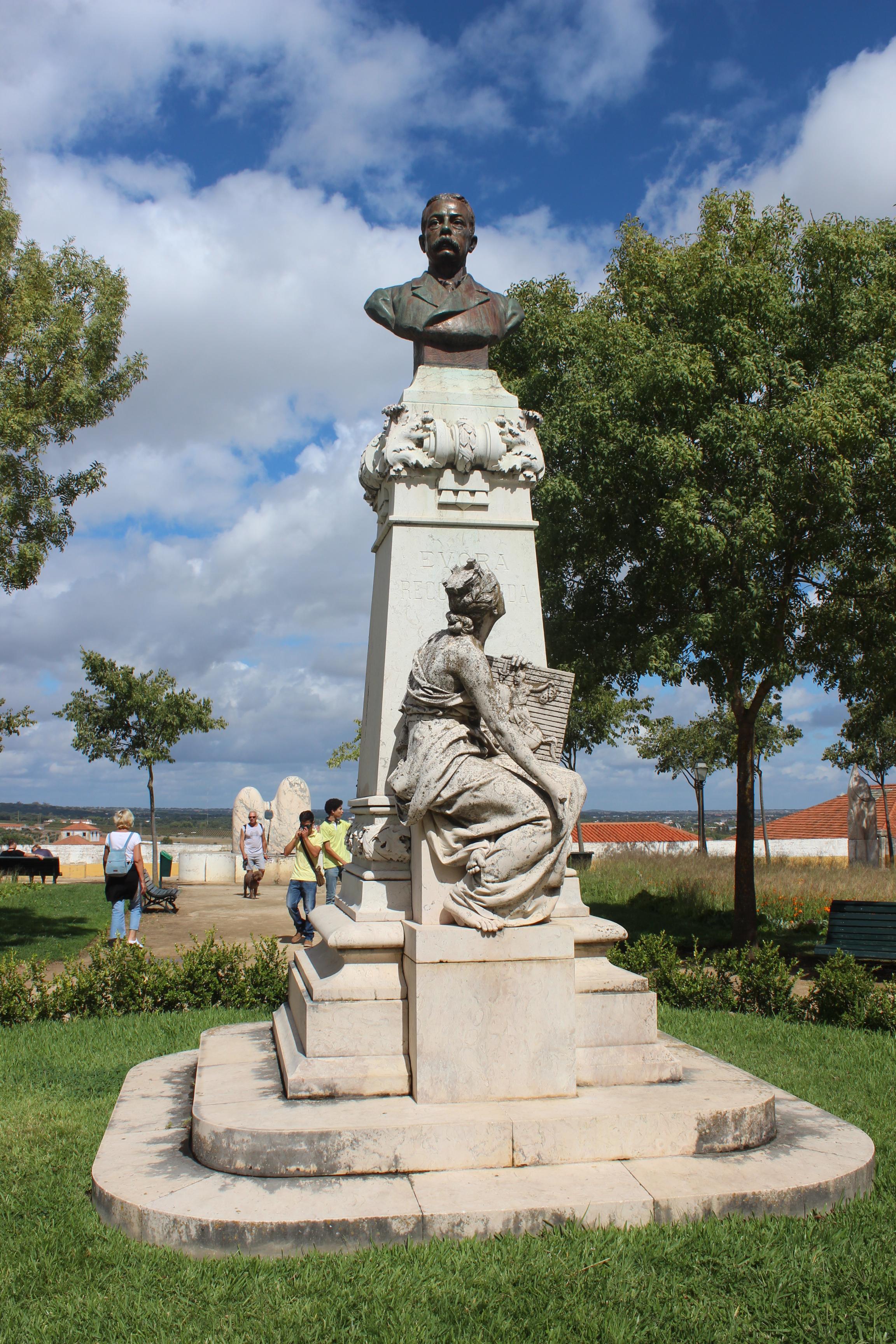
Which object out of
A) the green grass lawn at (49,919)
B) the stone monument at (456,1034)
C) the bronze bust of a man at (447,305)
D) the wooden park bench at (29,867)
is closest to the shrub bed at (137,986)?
the stone monument at (456,1034)

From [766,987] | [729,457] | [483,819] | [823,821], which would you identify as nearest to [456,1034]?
[483,819]

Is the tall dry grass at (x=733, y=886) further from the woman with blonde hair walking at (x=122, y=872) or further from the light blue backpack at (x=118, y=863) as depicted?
the light blue backpack at (x=118, y=863)

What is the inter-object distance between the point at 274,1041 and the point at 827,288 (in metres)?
10.1

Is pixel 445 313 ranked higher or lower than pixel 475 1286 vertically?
higher

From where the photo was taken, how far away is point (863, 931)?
1020 centimetres

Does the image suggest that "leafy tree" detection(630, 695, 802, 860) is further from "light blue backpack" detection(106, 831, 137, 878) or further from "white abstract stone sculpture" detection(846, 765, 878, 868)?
"light blue backpack" detection(106, 831, 137, 878)

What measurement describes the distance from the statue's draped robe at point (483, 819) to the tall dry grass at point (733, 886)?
35.0 feet

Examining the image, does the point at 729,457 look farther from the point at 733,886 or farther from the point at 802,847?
the point at 802,847

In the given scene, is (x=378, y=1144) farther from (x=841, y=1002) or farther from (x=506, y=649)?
(x=841, y=1002)

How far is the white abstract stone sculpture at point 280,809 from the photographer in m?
25.1

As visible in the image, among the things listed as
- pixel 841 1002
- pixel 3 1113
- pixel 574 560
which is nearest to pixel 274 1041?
pixel 3 1113

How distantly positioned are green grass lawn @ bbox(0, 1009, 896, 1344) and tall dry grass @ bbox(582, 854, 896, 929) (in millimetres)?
11228

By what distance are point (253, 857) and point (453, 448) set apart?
14.7 m

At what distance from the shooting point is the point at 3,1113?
5.00 meters
